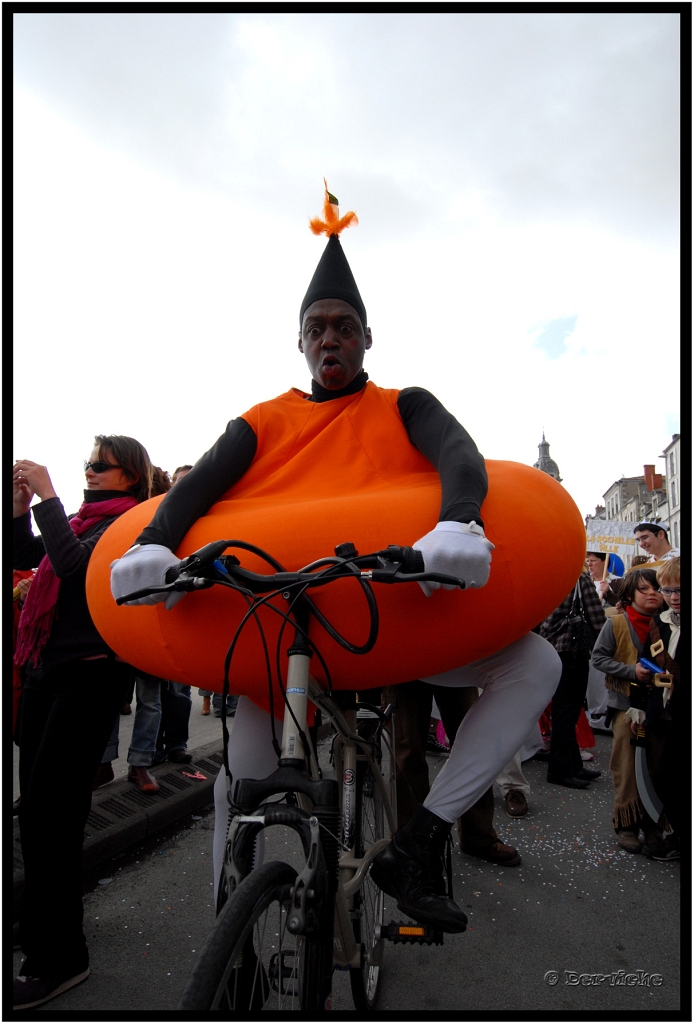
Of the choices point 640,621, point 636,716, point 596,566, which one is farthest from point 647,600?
point 596,566

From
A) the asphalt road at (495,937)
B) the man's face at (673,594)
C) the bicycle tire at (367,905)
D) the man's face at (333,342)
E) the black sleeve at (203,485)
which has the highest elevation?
the man's face at (333,342)

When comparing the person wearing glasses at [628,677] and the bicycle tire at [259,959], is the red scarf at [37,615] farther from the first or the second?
the person wearing glasses at [628,677]

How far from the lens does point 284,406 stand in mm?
2191

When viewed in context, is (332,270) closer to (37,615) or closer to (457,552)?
(457,552)

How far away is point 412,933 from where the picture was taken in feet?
6.44

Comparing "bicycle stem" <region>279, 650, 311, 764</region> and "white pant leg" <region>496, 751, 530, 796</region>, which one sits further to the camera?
"white pant leg" <region>496, 751, 530, 796</region>

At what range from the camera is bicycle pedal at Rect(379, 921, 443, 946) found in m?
1.89

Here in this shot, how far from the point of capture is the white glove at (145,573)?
1619 millimetres

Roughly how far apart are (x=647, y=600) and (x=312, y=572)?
3.73 metres

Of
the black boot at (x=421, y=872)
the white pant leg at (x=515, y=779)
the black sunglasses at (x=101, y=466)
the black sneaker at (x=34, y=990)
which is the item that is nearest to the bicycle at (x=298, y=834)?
the black boot at (x=421, y=872)

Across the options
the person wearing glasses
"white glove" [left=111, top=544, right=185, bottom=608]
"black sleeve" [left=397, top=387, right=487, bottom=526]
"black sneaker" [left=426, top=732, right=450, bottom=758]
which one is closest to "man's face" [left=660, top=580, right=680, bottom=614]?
the person wearing glasses

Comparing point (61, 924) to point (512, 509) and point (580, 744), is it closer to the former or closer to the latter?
point (512, 509)

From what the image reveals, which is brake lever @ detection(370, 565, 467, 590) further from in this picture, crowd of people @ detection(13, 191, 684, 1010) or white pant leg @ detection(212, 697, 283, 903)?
white pant leg @ detection(212, 697, 283, 903)

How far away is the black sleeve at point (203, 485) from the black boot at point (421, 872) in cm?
105
